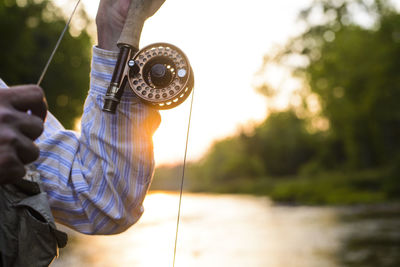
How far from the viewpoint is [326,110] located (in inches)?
1040

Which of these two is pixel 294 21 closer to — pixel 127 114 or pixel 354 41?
pixel 354 41

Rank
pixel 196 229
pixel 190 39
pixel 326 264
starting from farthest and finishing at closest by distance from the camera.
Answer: pixel 196 229 → pixel 326 264 → pixel 190 39

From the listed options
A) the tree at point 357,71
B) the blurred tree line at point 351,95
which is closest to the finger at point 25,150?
the blurred tree line at point 351,95

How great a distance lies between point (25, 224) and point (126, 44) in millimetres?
539

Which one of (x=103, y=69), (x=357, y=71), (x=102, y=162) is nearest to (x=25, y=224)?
(x=102, y=162)

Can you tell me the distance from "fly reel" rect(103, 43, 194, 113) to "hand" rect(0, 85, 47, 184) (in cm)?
44

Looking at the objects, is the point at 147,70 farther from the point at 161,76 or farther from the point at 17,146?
the point at 17,146

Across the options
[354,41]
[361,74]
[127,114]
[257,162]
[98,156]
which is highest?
[354,41]

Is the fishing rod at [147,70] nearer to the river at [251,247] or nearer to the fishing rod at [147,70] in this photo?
the fishing rod at [147,70]

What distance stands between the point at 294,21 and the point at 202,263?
2030 centimetres

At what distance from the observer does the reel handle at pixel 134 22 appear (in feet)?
3.93

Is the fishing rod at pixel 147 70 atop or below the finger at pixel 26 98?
atop

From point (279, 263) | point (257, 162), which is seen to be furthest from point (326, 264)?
point (257, 162)

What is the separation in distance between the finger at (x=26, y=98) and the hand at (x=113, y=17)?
52 centimetres
